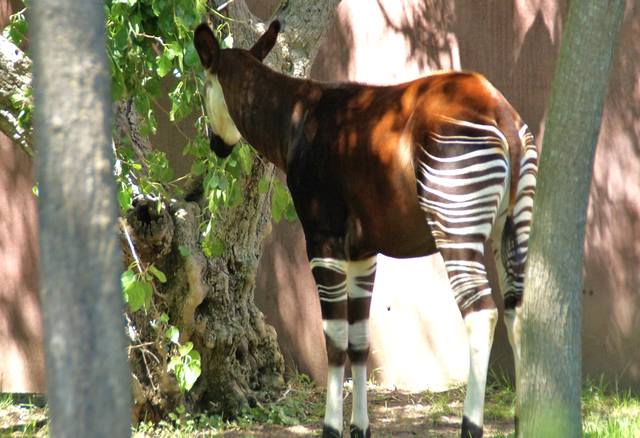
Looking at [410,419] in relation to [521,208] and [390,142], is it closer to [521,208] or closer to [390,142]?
[521,208]

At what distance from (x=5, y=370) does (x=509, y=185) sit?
404cm

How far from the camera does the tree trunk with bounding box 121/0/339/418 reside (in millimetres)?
5359

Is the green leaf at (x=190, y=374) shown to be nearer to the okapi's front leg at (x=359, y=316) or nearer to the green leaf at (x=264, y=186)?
the okapi's front leg at (x=359, y=316)

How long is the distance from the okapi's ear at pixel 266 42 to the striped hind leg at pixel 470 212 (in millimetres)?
1469

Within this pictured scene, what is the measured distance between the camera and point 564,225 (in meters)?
3.02

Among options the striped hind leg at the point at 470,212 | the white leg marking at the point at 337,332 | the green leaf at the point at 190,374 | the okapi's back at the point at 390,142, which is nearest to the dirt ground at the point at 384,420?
the green leaf at the point at 190,374

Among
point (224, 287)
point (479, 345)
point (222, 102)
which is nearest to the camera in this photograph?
point (479, 345)

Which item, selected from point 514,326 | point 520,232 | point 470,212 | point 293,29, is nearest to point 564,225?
point 470,212

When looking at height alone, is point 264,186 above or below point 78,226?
above

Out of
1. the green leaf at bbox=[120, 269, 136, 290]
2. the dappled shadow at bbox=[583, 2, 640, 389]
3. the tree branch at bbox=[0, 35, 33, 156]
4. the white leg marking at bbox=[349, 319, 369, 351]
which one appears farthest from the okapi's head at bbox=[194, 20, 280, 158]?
the dappled shadow at bbox=[583, 2, 640, 389]

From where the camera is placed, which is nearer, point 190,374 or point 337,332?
point 337,332

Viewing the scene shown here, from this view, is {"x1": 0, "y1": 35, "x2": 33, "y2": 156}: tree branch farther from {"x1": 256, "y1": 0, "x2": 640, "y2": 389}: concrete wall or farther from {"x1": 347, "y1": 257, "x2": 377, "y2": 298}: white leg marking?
{"x1": 256, "y1": 0, "x2": 640, "y2": 389}: concrete wall

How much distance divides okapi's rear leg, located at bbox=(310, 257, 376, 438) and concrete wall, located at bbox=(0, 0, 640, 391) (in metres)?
1.55

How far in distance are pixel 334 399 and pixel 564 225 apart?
196cm
